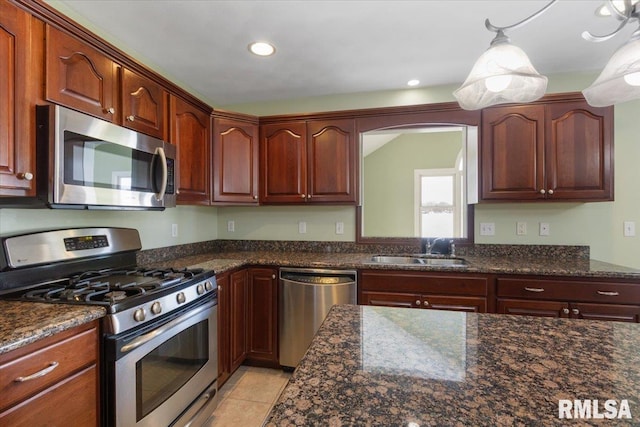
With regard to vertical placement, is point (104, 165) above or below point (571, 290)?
above

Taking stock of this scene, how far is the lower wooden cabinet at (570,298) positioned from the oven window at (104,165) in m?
2.41

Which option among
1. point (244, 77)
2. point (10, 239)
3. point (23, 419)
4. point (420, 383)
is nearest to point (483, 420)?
point (420, 383)

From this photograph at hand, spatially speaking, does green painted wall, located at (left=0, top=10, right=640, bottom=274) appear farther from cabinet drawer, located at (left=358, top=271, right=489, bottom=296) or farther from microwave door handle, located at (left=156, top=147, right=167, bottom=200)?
cabinet drawer, located at (left=358, top=271, right=489, bottom=296)

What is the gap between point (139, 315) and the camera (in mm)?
1352

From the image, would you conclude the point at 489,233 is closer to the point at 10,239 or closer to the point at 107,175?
the point at 107,175

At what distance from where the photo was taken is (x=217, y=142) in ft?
8.69

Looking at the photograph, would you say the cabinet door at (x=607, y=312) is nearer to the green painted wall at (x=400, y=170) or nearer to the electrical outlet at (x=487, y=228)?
the electrical outlet at (x=487, y=228)

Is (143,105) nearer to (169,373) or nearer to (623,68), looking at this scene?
(169,373)

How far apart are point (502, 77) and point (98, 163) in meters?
1.83

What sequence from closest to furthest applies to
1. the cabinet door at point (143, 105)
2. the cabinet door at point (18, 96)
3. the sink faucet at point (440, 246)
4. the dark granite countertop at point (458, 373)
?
the dark granite countertop at point (458, 373), the cabinet door at point (18, 96), the cabinet door at point (143, 105), the sink faucet at point (440, 246)

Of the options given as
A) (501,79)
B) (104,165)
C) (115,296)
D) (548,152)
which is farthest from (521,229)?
(104,165)

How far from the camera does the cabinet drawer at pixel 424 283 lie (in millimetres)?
2207

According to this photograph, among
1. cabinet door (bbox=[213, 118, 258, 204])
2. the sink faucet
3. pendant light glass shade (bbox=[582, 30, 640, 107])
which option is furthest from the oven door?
pendant light glass shade (bbox=[582, 30, 640, 107])

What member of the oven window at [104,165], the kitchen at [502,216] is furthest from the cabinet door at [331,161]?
the oven window at [104,165]
